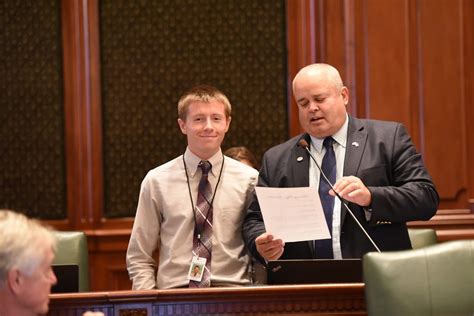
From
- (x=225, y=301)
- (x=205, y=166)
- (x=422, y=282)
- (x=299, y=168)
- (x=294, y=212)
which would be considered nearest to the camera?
(x=422, y=282)

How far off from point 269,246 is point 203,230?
47 cm

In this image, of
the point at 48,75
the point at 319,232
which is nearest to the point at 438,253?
the point at 319,232

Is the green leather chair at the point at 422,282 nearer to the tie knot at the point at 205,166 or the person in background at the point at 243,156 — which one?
the tie knot at the point at 205,166

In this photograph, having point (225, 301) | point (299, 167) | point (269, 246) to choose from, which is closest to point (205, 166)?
point (299, 167)

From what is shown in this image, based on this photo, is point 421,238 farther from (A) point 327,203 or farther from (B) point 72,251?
(B) point 72,251

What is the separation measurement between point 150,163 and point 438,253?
3.07m

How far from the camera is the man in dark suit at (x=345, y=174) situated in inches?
139

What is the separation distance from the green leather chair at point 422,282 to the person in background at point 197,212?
0.97 metres

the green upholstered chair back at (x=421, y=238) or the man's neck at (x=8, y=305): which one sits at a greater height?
the man's neck at (x=8, y=305)

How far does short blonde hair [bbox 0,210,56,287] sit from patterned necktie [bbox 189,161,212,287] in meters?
1.43

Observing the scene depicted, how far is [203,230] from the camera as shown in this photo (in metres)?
3.80

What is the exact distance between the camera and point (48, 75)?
227 inches

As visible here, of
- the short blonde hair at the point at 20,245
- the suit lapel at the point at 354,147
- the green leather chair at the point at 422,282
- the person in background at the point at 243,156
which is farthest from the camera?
the person in background at the point at 243,156

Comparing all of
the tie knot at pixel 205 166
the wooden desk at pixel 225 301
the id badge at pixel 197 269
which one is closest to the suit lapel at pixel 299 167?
the tie knot at pixel 205 166
